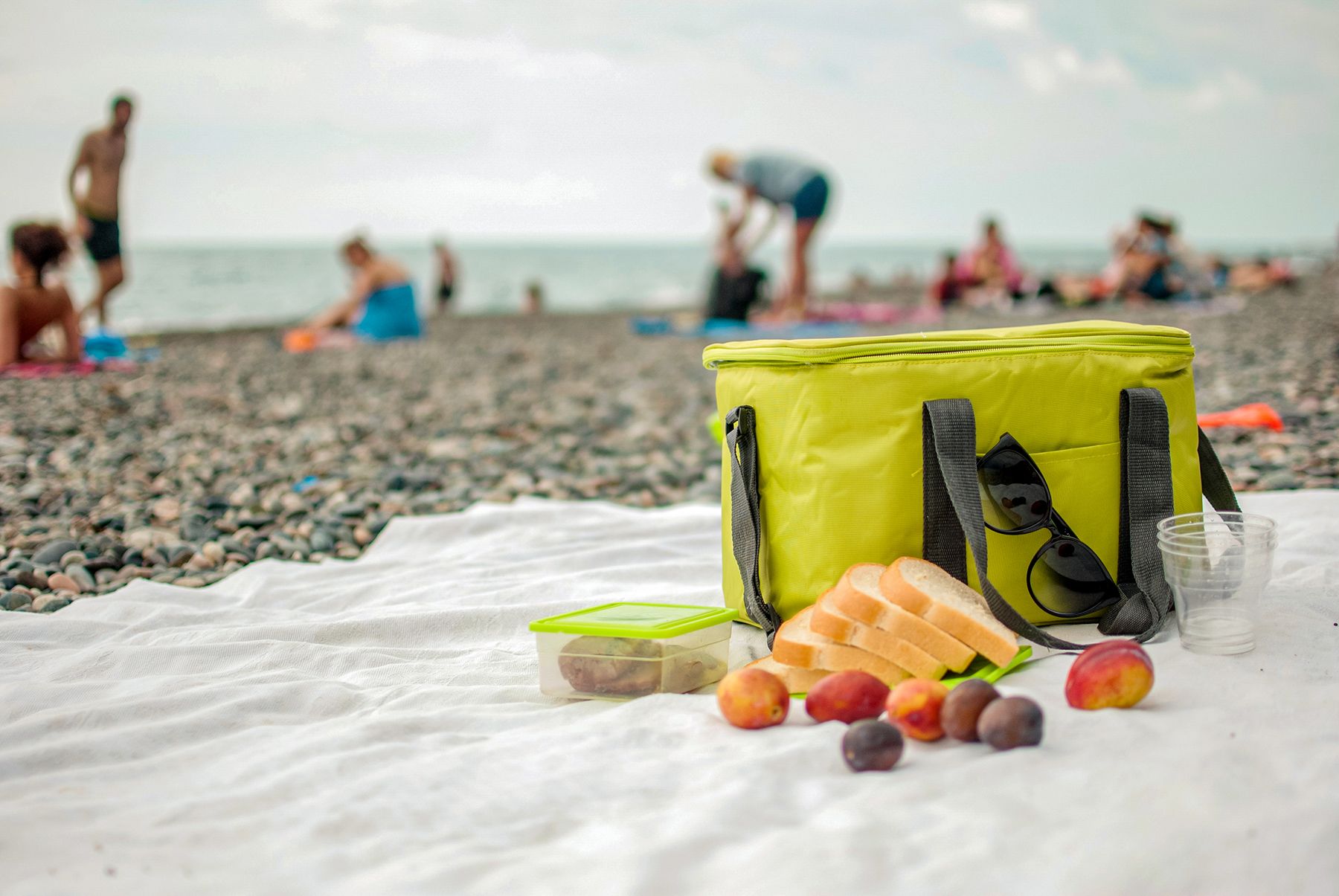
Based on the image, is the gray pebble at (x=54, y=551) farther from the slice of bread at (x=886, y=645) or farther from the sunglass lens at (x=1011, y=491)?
the sunglass lens at (x=1011, y=491)

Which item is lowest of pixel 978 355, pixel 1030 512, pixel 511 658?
pixel 511 658

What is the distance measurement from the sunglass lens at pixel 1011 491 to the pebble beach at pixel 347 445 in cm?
187

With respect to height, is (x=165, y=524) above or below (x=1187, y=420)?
below

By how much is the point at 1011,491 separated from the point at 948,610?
400 millimetres

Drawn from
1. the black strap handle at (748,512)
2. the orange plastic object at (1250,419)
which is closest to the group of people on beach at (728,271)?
the black strap handle at (748,512)

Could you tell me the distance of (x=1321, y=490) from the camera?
11.1ft

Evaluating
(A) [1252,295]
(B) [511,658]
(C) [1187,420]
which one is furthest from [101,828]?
(A) [1252,295]

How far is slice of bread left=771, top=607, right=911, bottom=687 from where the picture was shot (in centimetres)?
210

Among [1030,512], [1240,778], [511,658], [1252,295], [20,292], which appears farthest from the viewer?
[1252,295]

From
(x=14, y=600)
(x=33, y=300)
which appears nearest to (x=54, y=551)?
(x=14, y=600)

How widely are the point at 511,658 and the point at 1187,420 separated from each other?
1.75 m

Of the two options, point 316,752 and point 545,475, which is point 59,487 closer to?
point 545,475

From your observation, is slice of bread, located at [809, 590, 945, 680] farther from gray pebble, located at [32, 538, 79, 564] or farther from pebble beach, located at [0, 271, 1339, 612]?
gray pebble, located at [32, 538, 79, 564]

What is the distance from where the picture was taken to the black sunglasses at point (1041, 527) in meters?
2.32
